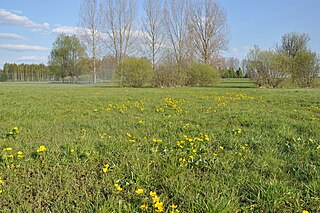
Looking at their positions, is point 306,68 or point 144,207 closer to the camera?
point 144,207

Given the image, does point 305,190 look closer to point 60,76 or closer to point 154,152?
point 154,152

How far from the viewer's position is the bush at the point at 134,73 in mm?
25000

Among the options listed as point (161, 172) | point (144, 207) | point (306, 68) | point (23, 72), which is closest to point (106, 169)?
point (161, 172)

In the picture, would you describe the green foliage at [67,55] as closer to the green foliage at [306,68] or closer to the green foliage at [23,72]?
the green foliage at [23,72]

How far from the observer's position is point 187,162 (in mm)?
2812

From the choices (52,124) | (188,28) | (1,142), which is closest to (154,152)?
(1,142)

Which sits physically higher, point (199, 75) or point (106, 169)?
point (199, 75)

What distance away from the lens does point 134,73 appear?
25.0 meters

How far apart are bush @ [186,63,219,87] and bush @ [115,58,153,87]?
523cm

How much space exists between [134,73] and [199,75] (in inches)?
330

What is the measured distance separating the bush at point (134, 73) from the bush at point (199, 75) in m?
5.23

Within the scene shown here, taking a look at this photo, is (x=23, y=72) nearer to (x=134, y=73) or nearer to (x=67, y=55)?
(x=67, y=55)

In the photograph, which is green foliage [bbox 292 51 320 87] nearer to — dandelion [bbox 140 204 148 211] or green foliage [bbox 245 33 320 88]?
green foliage [bbox 245 33 320 88]

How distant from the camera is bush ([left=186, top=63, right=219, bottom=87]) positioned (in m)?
26.6
